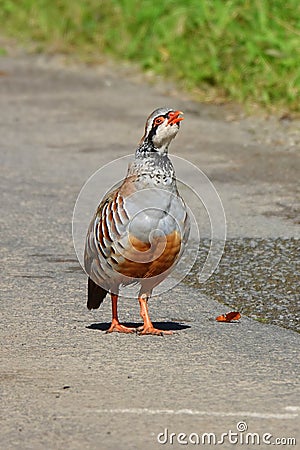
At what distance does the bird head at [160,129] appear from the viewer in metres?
5.65

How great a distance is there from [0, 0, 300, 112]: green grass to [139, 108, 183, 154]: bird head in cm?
640

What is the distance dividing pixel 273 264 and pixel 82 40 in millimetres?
10230

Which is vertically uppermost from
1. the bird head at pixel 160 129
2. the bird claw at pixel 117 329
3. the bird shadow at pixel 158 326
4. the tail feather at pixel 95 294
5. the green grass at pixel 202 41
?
the bird head at pixel 160 129

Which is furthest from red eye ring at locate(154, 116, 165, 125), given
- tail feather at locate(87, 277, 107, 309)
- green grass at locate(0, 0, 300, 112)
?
green grass at locate(0, 0, 300, 112)

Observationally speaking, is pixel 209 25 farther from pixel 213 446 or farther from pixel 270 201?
pixel 213 446

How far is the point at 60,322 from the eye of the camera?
625cm

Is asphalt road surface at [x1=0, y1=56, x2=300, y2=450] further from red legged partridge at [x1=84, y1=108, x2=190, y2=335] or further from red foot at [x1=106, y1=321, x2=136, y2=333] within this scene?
red legged partridge at [x1=84, y1=108, x2=190, y2=335]

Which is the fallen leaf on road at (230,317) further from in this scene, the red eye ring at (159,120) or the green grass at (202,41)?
the green grass at (202,41)

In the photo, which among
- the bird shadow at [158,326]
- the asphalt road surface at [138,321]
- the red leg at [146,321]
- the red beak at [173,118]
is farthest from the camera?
the bird shadow at [158,326]

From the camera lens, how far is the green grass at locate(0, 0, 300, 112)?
12.3 meters

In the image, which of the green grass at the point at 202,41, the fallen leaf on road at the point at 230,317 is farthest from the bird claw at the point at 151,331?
the green grass at the point at 202,41

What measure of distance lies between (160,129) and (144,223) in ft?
1.58

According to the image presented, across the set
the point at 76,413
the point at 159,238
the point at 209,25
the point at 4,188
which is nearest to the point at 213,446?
the point at 76,413

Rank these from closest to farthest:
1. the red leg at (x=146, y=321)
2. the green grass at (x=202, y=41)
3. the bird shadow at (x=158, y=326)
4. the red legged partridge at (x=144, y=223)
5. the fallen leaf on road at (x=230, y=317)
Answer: the red legged partridge at (x=144, y=223)
the red leg at (x=146, y=321)
the bird shadow at (x=158, y=326)
the fallen leaf on road at (x=230, y=317)
the green grass at (x=202, y=41)
